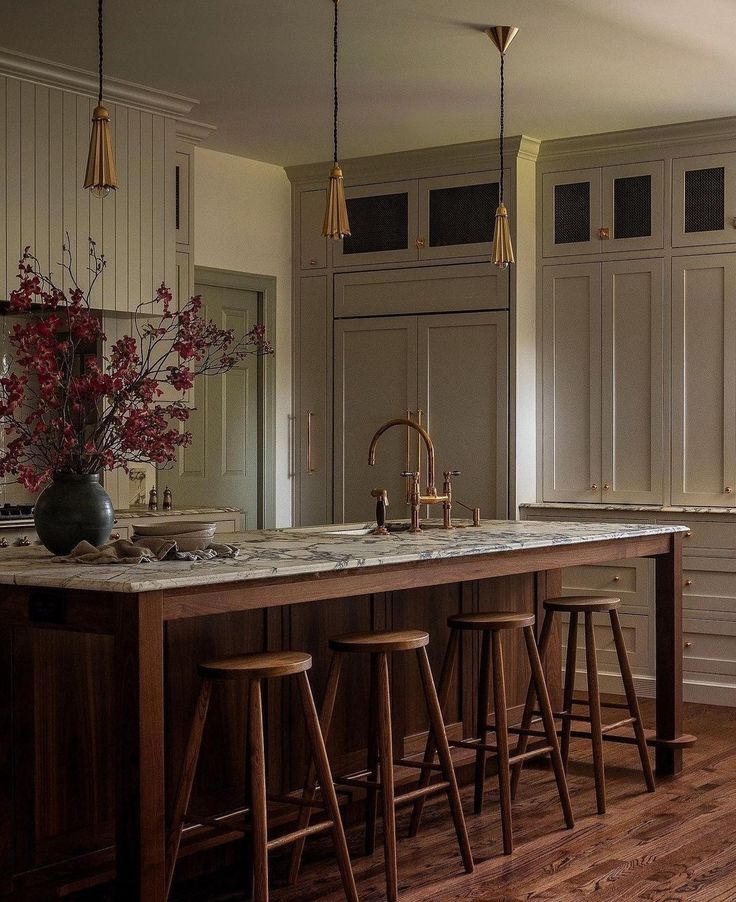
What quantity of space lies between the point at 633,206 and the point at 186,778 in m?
4.06

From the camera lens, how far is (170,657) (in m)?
3.17

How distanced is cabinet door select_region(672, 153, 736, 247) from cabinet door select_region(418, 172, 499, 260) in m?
0.90

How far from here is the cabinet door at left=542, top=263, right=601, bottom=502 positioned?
240 inches

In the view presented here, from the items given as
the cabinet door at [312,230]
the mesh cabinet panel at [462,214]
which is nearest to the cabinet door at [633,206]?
the mesh cabinet panel at [462,214]

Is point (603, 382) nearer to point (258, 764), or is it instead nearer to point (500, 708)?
point (500, 708)

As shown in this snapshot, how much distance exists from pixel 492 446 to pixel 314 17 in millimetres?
2506

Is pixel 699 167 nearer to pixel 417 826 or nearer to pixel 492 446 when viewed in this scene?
pixel 492 446

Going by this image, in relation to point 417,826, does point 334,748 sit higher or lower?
higher

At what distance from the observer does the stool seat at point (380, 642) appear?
316 centimetres

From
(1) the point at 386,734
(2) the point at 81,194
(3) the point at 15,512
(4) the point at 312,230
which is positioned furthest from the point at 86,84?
(1) the point at 386,734

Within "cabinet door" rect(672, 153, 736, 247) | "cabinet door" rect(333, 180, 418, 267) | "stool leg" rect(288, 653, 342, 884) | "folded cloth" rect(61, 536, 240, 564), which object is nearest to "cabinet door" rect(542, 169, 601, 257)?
"cabinet door" rect(672, 153, 736, 247)

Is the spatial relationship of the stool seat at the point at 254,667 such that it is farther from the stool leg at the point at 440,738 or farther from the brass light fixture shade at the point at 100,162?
the brass light fixture shade at the point at 100,162

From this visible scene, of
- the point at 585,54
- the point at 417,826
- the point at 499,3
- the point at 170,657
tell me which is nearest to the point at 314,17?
the point at 499,3

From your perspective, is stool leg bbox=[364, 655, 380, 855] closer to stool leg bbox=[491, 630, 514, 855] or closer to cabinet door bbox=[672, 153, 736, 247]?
stool leg bbox=[491, 630, 514, 855]
